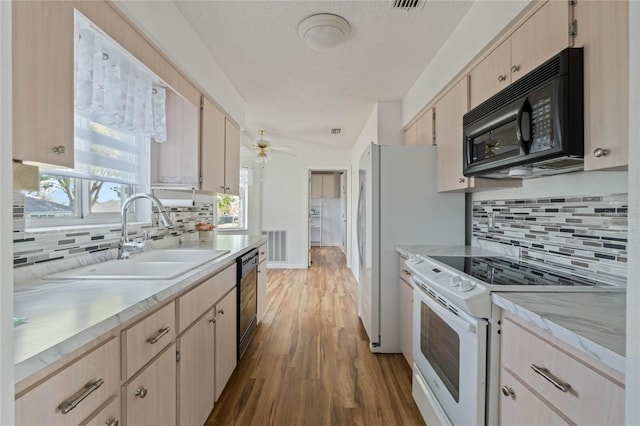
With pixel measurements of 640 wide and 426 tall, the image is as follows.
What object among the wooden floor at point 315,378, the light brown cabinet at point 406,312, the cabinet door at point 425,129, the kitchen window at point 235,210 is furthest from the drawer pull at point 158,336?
the kitchen window at point 235,210

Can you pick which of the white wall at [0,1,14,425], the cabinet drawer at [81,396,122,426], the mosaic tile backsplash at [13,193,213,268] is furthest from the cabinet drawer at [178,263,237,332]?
the white wall at [0,1,14,425]

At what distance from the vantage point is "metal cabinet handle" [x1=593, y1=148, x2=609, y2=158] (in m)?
0.99

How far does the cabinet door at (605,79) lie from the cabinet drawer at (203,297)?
1731 millimetres

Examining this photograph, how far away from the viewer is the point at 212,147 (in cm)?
243

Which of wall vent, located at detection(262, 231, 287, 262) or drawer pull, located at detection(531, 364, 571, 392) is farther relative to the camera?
wall vent, located at detection(262, 231, 287, 262)

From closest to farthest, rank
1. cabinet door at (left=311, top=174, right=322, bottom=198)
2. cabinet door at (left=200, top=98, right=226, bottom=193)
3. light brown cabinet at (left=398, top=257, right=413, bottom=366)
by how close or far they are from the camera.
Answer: light brown cabinet at (left=398, top=257, right=413, bottom=366)
cabinet door at (left=200, top=98, right=226, bottom=193)
cabinet door at (left=311, top=174, right=322, bottom=198)

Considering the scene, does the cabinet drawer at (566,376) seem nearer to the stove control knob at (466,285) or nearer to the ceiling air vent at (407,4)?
the stove control knob at (466,285)

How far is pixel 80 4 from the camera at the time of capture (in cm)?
110

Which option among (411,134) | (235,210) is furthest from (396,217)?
(235,210)

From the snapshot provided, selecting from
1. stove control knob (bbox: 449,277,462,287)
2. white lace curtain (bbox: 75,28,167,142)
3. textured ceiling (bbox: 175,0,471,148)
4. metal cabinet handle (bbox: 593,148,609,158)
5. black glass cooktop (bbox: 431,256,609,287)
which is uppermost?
textured ceiling (bbox: 175,0,471,148)

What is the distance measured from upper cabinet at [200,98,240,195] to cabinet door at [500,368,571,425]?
2.21m

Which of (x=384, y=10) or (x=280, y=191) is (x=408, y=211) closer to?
(x=384, y=10)

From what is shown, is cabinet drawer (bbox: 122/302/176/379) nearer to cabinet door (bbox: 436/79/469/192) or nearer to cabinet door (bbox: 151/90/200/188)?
cabinet door (bbox: 151/90/200/188)

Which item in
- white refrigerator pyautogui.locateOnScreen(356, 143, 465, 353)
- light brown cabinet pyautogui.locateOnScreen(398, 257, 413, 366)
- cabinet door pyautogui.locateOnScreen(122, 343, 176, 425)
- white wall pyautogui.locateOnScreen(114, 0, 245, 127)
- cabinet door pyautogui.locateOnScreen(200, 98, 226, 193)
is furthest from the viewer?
white refrigerator pyautogui.locateOnScreen(356, 143, 465, 353)
